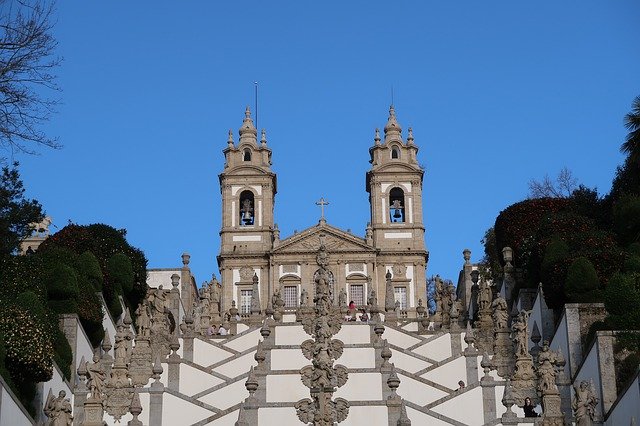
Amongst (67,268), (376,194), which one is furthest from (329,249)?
(67,268)

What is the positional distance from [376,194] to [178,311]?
2326 centimetres

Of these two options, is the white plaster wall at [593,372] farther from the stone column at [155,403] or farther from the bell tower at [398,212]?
the bell tower at [398,212]

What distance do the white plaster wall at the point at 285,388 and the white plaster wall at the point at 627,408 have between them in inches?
338

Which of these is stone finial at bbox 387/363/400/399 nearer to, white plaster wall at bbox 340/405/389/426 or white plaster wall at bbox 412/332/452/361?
white plaster wall at bbox 340/405/389/426

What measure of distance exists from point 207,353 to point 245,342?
4.34 feet

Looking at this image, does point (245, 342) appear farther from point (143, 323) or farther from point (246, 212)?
point (246, 212)

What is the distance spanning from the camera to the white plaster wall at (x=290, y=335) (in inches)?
1471

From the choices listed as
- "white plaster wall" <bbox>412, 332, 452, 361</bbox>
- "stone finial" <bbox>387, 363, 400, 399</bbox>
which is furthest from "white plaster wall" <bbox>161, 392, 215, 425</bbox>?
"white plaster wall" <bbox>412, 332, 452, 361</bbox>

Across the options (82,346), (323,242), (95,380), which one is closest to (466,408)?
(95,380)

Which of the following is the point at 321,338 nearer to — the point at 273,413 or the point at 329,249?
the point at 273,413

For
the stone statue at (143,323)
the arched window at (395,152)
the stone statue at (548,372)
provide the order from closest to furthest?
the stone statue at (548,372), the stone statue at (143,323), the arched window at (395,152)

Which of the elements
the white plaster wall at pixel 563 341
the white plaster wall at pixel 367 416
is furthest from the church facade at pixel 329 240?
the white plaster wall at pixel 367 416

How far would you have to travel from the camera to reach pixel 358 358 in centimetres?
3569

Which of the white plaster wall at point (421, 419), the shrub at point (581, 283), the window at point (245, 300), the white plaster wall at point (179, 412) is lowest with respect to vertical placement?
the white plaster wall at point (421, 419)
